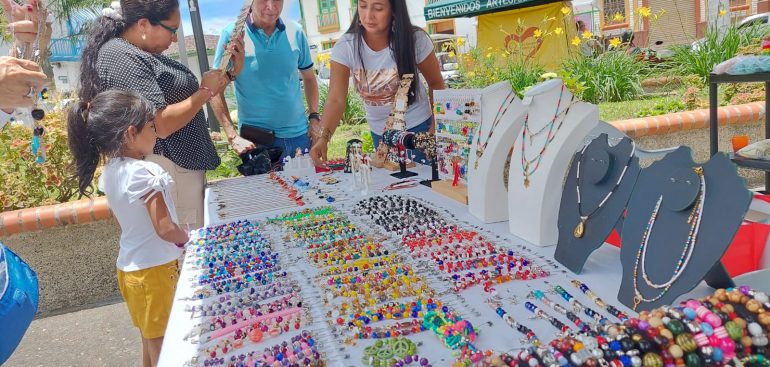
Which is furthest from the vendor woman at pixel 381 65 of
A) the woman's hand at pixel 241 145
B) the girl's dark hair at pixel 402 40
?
the woman's hand at pixel 241 145

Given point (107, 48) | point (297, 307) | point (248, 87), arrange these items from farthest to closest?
point (248, 87) < point (107, 48) < point (297, 307)

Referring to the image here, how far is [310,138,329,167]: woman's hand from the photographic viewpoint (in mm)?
2787

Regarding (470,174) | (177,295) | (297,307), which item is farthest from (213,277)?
(470,174)

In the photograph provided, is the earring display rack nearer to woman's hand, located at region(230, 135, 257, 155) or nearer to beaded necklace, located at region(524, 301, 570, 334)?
beaded necklace, located at region(524, 301, 570, 334)

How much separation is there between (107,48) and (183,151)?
Result: 506mm

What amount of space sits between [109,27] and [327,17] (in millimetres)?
23438

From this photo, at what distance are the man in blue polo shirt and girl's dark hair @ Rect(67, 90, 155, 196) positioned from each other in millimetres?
1158

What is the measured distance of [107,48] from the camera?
1.98 m

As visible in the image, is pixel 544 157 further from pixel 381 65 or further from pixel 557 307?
pixel 381 65

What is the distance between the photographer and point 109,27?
2064mm

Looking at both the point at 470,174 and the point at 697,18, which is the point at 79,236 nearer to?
the point at 470,174

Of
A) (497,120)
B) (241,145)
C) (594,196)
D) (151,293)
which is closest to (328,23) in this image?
(241,145)

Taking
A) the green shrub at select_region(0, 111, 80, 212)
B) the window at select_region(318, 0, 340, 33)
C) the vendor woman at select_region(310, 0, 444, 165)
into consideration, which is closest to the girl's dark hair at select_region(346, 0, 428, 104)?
the vendor woman at select_region(310, 0, 444, 165)

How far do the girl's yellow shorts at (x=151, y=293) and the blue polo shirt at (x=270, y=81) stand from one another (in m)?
1.42
